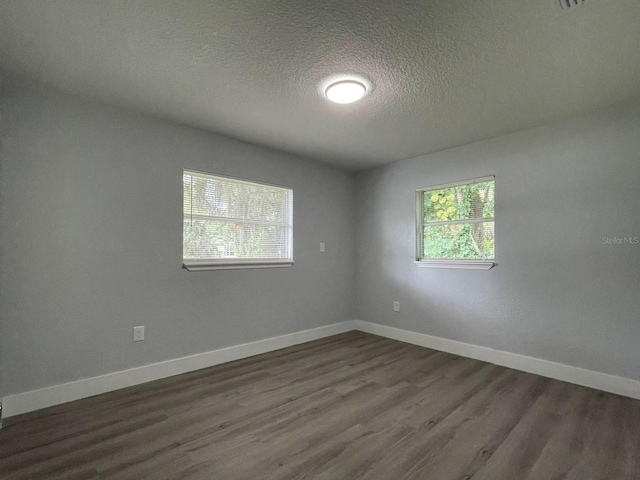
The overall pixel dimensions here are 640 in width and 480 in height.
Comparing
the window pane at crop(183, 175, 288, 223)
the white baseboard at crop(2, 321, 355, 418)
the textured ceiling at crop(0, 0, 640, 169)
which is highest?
the textured ceiling at crop(0, 0, 640, 169)

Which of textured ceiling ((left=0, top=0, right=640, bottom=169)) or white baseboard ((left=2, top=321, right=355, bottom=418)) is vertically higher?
textured ceiling ((left=0, top=0, right=640, bottom=169))

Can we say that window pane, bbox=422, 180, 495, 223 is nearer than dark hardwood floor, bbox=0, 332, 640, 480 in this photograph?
No

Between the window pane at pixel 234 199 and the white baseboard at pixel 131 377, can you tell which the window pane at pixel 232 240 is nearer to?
the window pane at pixel 234 199

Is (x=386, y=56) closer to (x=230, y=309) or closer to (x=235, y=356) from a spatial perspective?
(x=230, y=309)

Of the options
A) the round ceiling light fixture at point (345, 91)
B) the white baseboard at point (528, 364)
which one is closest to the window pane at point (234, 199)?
the round ceiling light fixture at point (345, 91)

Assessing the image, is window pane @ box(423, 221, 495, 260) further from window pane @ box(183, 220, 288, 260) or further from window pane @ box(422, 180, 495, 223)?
window pane @ box(183, 220, 288, 260)

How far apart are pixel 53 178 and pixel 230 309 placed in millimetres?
1862

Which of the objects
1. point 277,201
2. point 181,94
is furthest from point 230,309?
point 181,94

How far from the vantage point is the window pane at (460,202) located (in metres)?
3.39

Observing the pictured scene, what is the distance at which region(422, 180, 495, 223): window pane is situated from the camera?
3.39 m

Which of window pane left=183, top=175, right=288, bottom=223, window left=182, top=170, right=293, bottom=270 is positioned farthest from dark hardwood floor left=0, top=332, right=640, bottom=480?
window pane left=183, top=175, right=288, bottom=223

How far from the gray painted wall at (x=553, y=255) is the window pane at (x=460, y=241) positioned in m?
0.15
